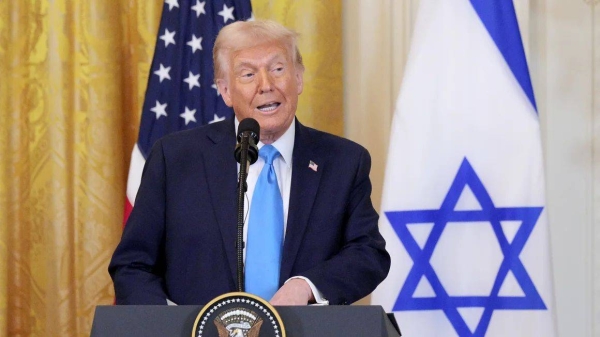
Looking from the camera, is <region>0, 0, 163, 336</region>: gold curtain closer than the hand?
No

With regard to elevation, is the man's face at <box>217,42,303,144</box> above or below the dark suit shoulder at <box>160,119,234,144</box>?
above

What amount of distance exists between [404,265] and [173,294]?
111cm

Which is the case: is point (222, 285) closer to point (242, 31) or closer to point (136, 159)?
point (242, 31)

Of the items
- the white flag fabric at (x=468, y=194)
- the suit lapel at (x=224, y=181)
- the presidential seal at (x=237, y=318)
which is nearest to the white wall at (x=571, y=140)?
the white flag fabric at (x=468, y=194)

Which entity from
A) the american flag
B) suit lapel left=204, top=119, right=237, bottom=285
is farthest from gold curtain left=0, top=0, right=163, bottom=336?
suit lapel left=204, top=119, right=237, bottom=285

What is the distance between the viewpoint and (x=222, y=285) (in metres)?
2.62

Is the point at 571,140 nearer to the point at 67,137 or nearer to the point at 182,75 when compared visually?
the point at 182,75

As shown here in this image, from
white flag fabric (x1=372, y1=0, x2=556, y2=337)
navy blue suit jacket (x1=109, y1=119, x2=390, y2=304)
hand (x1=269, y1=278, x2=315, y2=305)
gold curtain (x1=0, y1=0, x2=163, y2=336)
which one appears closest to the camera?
hand (x1=269, y1=278, x2=315, y2=305)

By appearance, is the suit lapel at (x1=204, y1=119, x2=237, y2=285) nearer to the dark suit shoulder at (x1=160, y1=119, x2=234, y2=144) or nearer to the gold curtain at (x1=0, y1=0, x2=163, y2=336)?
the dark suit shoulder at (x1=160, y1=119, x2=234, y2=144)

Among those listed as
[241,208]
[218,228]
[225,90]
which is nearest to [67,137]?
[225,90]

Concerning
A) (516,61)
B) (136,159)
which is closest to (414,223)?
(516,61)

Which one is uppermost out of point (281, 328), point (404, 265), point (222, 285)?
point (281, 328)

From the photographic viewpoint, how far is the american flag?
416 cm

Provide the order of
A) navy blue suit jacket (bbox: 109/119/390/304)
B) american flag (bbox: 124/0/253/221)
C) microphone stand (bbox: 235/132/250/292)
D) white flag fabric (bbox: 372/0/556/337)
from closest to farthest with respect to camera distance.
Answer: microphone stand (bbox: 235/132/250/292) < navy blue suit jacket (bbox: 109/119/390/304) < white flag fabric (bbox: 372/0/556/337) < american flag (bbox: 124/0/253/221)
